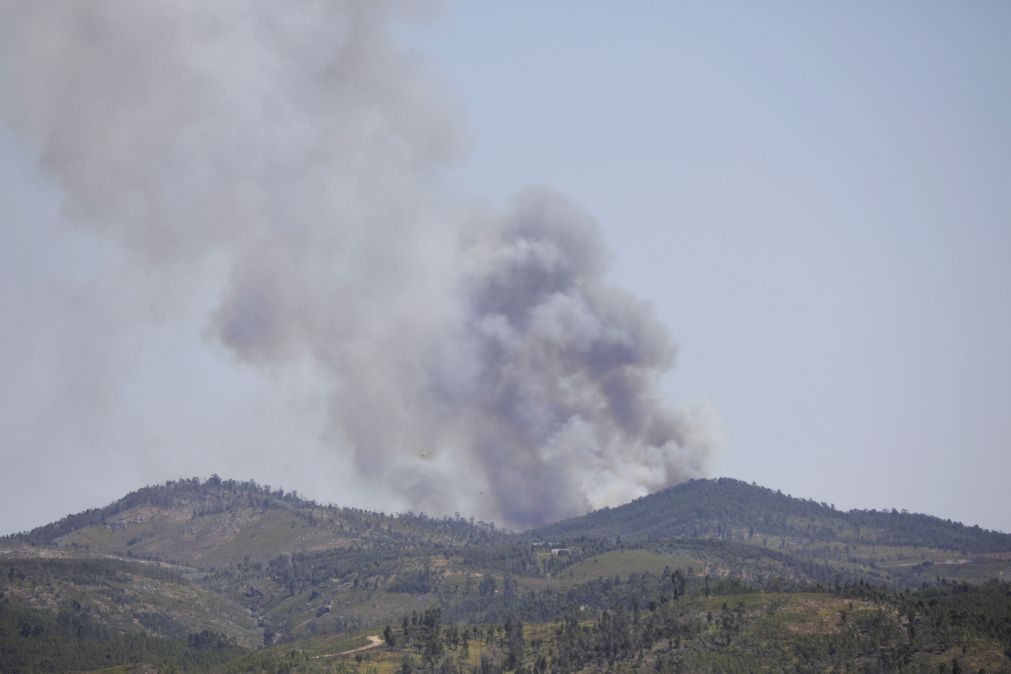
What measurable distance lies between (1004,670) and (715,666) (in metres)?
44.4

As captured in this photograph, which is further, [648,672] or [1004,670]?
[648,672]

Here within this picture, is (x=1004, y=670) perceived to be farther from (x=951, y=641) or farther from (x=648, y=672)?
(x=648, y=672)

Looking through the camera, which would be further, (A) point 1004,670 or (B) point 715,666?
(B) point 715,666

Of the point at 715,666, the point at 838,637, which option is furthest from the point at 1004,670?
the point at 715,666

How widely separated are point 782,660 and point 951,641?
27862 mm

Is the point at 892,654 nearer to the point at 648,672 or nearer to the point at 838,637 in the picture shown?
the point at 838,637

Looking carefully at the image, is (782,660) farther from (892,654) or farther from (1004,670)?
(1004,670)

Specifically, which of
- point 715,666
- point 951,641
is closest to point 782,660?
point 715,666

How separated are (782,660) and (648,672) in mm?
22494

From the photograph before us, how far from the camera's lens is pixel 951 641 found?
193 meters

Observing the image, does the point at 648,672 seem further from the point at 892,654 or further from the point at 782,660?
the point at 892,654

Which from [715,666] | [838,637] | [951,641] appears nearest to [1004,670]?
[951,641]

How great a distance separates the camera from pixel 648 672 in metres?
200

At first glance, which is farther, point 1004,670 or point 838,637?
point 838,637
